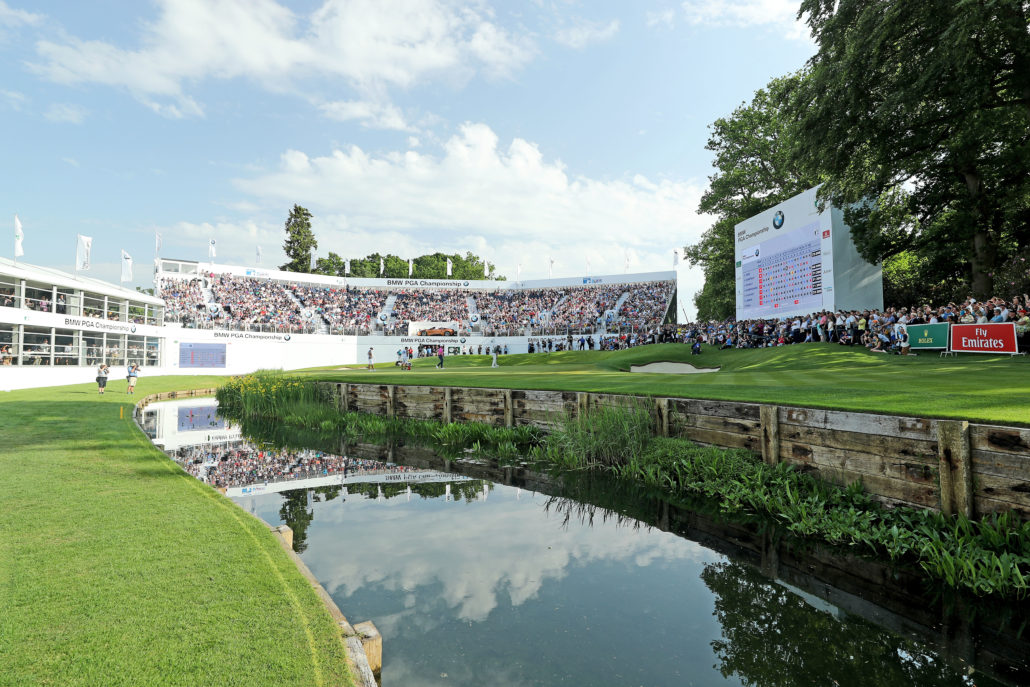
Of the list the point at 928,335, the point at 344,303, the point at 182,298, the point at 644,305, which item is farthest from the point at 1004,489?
the point at 344,303

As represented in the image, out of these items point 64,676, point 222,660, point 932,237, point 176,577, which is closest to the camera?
point 64,676

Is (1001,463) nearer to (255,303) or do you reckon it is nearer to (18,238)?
(18,238)

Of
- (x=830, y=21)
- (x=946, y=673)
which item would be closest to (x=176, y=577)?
(x=946, y=673)

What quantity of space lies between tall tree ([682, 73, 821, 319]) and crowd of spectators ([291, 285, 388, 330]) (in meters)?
34.5

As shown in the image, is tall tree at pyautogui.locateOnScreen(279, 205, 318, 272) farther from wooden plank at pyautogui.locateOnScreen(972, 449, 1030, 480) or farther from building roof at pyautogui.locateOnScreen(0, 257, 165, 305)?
wooden plank at pyautogui.locateOnScreen(972, 449, 1030, 480)

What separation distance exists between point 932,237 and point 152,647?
102ft

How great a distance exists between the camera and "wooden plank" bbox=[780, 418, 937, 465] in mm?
6125

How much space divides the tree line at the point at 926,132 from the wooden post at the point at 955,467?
12.4 m

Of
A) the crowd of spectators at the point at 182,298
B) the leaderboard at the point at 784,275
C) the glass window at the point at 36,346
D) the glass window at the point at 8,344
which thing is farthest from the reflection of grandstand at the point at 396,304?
the leaderboard at the point at 784,275

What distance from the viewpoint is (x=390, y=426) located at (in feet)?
49.5

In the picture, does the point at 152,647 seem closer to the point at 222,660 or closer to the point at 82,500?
the point at 222,660

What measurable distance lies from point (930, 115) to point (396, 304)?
1969 inches

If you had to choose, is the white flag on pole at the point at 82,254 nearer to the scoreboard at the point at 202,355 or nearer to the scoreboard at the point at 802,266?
the scoreboard at the point at 202,355

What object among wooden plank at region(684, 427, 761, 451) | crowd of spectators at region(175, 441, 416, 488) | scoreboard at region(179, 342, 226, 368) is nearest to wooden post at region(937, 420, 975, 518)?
wooden plank at region(684, 427, 761, 451)
